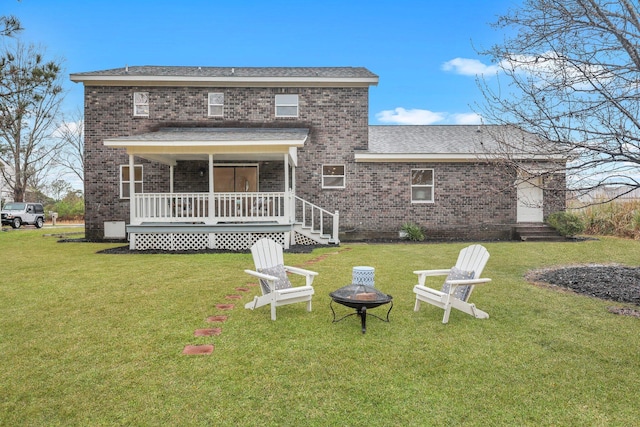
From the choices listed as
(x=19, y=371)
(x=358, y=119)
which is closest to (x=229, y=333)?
(x=19, y=371)

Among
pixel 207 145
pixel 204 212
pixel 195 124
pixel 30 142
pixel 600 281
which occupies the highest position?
pixel 30 142

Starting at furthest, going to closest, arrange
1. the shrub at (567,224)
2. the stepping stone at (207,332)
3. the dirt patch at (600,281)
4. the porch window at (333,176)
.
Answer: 1. the porch window at (333,176)
2. the shrub at (567,224)
3. the dirt patch at (600,281)
4. the stepping stone at (207,332)

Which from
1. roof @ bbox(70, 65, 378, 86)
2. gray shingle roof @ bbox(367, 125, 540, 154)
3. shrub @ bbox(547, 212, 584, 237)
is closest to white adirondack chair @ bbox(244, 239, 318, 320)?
gray shingle roof @ bbox(367, 125, 540, 154)

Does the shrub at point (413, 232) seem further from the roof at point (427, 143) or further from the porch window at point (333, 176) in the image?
the porch window at point (333, 176)

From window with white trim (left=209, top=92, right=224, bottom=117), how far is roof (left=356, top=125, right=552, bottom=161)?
5.55 metres

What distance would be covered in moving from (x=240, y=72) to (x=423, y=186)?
28.3 feet

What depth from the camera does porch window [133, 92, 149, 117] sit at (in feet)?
52.0

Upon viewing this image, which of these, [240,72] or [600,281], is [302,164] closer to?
[240,72]

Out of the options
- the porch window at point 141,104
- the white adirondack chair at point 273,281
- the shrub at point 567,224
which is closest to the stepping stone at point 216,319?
the white adirondack chair at point 273,281

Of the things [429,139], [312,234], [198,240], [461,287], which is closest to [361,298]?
[461,287]

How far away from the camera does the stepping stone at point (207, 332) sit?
4.73 meters

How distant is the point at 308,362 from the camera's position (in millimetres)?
3947

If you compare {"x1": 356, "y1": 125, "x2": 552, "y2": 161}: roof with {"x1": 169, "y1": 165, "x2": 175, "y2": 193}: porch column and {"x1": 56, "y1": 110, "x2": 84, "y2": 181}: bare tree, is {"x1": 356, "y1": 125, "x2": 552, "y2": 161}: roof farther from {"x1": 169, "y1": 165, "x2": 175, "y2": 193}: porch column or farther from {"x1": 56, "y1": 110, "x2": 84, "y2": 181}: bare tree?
{"x1": 56, "y1": 110, "x2": 84, "y2": 181}: bare tree

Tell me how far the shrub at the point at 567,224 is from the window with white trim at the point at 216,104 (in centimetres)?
1317
